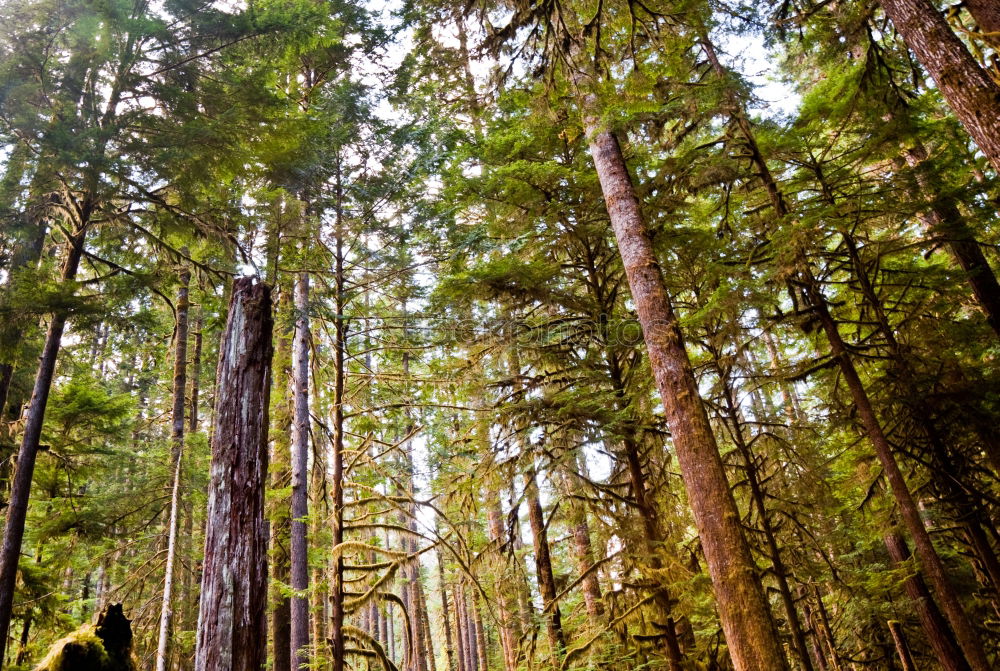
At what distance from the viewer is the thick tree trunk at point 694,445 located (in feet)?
15.5

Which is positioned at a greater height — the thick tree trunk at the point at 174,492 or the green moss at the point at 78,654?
the thick tree trunk at the point at 174,492

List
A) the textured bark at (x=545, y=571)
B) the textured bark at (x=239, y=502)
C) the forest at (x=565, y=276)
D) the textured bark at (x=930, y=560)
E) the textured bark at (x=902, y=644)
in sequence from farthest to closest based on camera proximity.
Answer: the textured bark at (x=902, y=644)
the textured bark at (x=545, y=571)
the forest at (x=565, y=276)
the textured bark at (x=930, y=560)
the textured bark at (x=239, y=502)

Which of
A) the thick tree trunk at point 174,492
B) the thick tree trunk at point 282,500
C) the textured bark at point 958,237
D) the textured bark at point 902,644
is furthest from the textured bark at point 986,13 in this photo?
the thick tree trunk at point 174,492

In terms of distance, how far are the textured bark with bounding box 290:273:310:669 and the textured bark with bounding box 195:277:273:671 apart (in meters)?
4.67

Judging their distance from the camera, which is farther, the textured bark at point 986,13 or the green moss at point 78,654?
the green moss at point 78,654

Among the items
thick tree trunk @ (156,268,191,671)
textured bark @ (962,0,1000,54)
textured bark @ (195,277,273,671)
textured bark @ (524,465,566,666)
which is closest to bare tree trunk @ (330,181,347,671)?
textured bark @ (524,465,566,666)

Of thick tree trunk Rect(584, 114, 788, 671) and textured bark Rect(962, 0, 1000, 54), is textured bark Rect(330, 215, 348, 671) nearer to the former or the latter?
thick tree trunk Rect(584, 114, 788, 671)

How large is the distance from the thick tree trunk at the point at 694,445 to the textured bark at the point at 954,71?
120 inches

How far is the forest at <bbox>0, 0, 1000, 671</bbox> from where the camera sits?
6402mm

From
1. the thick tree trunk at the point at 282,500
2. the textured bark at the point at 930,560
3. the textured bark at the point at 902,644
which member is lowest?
the textured bark at the point at 902,644

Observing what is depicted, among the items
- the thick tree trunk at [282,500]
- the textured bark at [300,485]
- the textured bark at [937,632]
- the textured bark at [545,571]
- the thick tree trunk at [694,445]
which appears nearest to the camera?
the thick tree trunk at [694,445]

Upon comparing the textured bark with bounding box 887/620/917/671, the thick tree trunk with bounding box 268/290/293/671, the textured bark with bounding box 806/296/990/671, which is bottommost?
the textured bark with bounding box 887/620/917/671

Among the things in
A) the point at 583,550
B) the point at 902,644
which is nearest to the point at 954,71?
the point at 583,550

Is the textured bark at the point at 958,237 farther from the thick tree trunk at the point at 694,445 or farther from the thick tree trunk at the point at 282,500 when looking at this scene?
the thick tree trunk at the point at 282,500
